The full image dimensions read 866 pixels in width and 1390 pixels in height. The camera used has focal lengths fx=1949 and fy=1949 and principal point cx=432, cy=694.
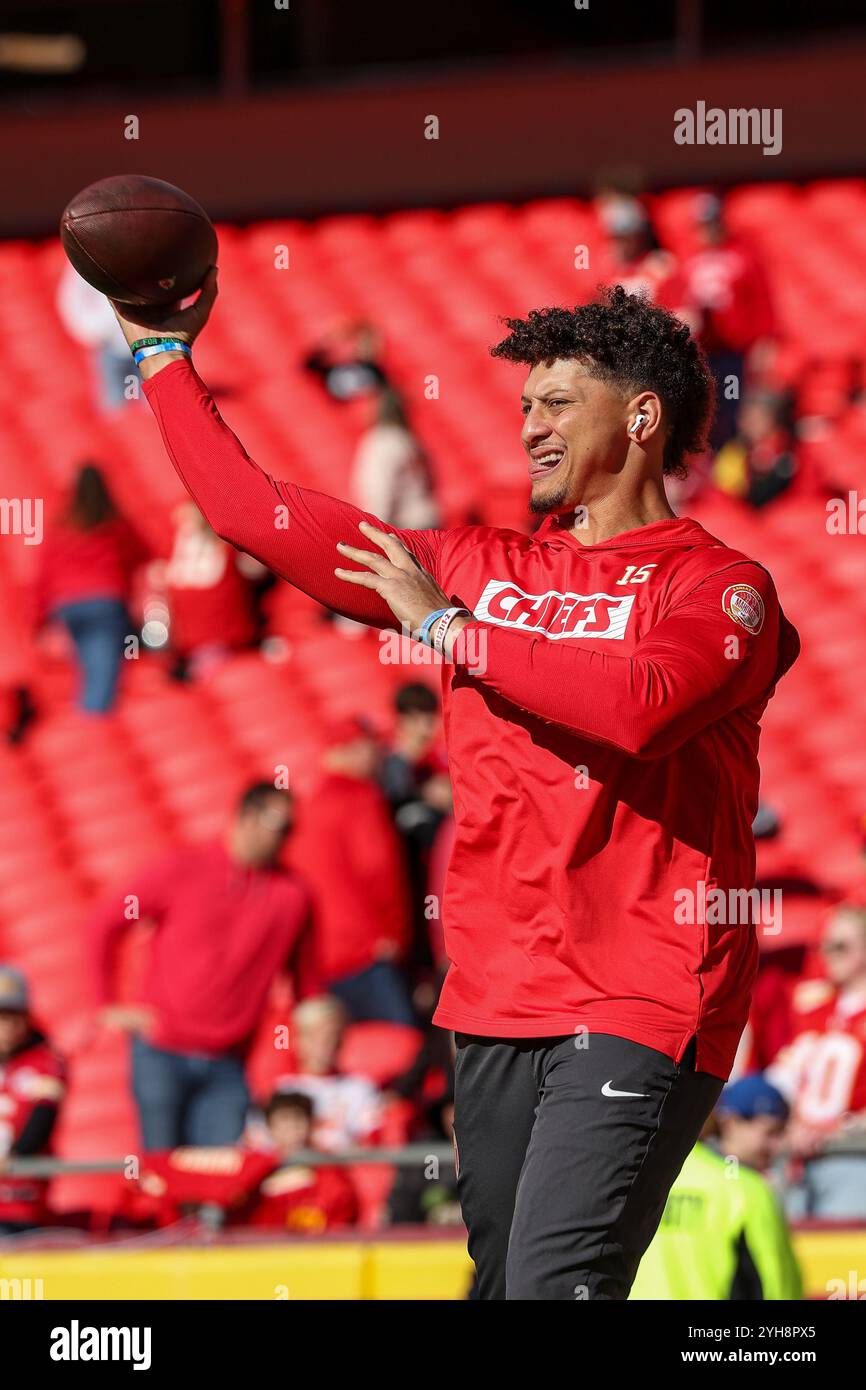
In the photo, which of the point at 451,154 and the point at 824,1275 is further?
the point at 451,154

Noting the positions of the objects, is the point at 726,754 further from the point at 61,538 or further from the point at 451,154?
the point at 451,154

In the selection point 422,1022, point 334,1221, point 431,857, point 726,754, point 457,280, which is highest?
point 457,280

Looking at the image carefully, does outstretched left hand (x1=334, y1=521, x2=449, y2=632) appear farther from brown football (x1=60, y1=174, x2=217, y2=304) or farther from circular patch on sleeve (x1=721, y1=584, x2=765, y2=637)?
brown football (x1=60, y1=174, x2=217, y2=304)

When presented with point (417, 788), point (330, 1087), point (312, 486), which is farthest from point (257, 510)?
point (312, 486)

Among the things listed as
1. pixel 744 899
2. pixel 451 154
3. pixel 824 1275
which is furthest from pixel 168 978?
pixel 451 154

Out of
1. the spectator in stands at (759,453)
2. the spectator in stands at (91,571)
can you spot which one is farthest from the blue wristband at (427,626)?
the spectator in stands at (759,453)

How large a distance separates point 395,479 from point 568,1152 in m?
5.43

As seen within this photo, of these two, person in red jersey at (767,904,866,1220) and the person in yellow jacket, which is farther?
person in red jersey at (767,904,866,1220)

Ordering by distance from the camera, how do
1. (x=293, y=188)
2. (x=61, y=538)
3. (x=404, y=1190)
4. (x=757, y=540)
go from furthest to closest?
(x=293, y=188) < (x=757, y=540) < (x=61, y=538) < (x=404, y=1190)

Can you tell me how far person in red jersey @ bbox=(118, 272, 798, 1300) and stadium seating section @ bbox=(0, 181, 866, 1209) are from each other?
119 inches

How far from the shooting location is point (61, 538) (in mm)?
7543

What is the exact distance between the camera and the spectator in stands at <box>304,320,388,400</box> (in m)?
9.06

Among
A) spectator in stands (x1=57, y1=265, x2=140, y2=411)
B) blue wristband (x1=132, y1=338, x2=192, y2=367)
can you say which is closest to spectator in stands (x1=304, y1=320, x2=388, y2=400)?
spectator in stands (x1=57, y1=265, x2=140, y2=411)

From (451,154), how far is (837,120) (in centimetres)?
210
